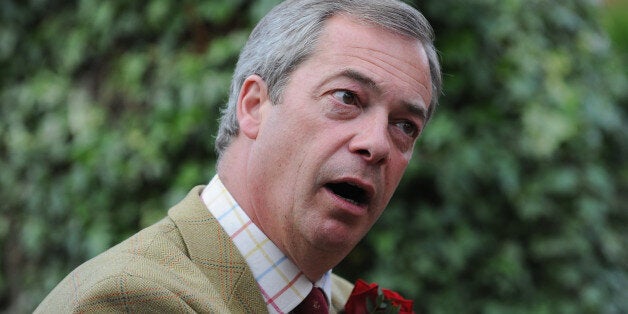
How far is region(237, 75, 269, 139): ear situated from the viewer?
216 centimetres

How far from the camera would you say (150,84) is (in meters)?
4.09

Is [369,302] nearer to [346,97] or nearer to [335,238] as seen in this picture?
[335,238]

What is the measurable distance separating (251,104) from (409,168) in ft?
6.04

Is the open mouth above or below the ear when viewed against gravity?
below

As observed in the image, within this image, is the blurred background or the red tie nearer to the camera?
the red tie

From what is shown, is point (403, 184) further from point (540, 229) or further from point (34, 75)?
point (34, 75)

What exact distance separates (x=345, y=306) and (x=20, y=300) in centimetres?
261

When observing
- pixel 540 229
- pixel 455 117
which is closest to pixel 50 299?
pixel 455 117

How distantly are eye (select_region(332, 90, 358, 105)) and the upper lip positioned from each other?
0.65ft

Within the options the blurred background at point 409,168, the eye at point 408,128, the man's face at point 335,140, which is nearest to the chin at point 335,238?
the man's face at point 335,140

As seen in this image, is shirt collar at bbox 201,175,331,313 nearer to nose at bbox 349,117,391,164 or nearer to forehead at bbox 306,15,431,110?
nose at bbox 349,117,391,164

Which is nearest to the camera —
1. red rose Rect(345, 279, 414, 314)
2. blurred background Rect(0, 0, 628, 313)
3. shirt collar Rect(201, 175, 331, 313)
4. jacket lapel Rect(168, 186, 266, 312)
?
jacket lapel Rect(168, 186, 266, 312)

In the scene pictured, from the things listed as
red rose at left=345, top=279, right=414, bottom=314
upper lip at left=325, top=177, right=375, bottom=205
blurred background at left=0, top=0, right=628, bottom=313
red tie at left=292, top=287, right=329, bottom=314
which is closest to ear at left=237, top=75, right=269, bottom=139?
upper lip at left=325, top=177, right=375, bottom=205

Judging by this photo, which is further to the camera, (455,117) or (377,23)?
(455,117)
